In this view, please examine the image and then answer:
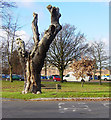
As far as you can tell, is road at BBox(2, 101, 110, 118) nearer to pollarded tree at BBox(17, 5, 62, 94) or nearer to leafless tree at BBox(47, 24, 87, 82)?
pollarded tree at BBox(17, 5, 62, 94)

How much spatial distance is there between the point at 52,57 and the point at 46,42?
2773 cm

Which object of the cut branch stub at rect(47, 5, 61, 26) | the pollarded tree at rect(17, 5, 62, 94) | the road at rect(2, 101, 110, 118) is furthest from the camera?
the pollarded tree at rect(17, 5, 62, 94)

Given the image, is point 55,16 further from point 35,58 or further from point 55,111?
point 55,111

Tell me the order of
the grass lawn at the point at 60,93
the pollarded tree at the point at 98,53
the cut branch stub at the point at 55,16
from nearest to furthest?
1. the grass lawn at the point at 60,93
2. the cut branch stub at the point at 55,16
3. the pollarded tree at the point at 98,53

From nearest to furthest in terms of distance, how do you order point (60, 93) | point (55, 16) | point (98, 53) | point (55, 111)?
1. point (55, 111)
2. point (55, 16)
3. point (60, 93)
4. point (98, 53)

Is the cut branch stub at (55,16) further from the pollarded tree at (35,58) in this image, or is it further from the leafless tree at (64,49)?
the leafless tree at (64,49)

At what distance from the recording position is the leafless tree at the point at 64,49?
148 feet

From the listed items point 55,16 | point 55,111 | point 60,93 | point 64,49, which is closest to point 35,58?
point 60,93

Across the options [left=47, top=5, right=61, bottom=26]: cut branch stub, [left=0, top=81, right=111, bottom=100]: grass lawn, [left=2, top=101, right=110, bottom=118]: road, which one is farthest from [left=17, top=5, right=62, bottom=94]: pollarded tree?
[left=2, top=101, right=110, bottom=118]: road

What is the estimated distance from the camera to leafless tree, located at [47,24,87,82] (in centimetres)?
4522

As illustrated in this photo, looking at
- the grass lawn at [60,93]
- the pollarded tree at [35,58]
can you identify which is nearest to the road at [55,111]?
the grass lawn at [60,93]

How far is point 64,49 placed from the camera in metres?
45.4

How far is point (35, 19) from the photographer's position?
19.0 metres

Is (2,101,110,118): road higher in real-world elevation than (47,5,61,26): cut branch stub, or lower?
lower
